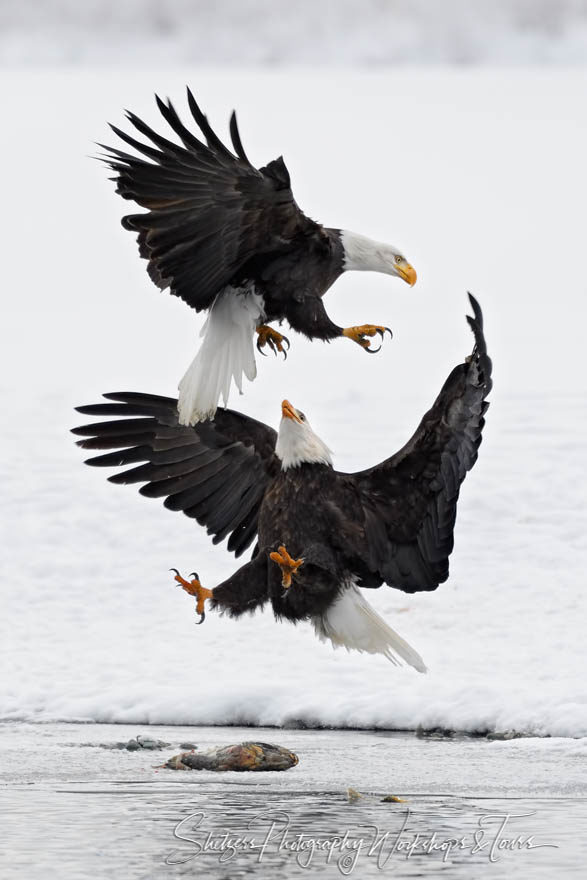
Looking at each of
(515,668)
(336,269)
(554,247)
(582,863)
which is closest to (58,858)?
→ (582,863)

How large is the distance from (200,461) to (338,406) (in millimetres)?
5795

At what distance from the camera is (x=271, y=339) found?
641 centimetres

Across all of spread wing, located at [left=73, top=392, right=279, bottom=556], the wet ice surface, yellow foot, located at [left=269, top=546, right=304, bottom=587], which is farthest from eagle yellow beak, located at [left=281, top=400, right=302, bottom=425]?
the wet ice surface

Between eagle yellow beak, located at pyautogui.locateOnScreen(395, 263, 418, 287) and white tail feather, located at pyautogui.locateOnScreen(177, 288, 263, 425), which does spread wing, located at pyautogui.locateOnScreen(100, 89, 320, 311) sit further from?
eagle yellow beak, located at pyautogui.locateOnScreen(395, 263, 418, 287)

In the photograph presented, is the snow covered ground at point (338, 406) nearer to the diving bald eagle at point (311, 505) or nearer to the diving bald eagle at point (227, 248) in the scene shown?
the diving bald eagle at point (311, 505)

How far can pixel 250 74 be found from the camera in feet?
99.4

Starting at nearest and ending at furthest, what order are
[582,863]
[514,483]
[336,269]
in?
[582,863]
[336,269]
[514,483]

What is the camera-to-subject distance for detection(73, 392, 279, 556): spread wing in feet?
23.2

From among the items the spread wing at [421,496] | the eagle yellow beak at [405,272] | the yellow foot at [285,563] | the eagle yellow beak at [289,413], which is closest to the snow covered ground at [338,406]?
the spread wing at [421,496]

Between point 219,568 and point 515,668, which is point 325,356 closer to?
point 219,568

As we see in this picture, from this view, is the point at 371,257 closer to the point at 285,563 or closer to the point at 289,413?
the point at 289,413

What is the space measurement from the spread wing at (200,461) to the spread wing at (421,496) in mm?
633

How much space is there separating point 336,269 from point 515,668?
283cm

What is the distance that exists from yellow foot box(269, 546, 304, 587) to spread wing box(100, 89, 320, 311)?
113 cm
